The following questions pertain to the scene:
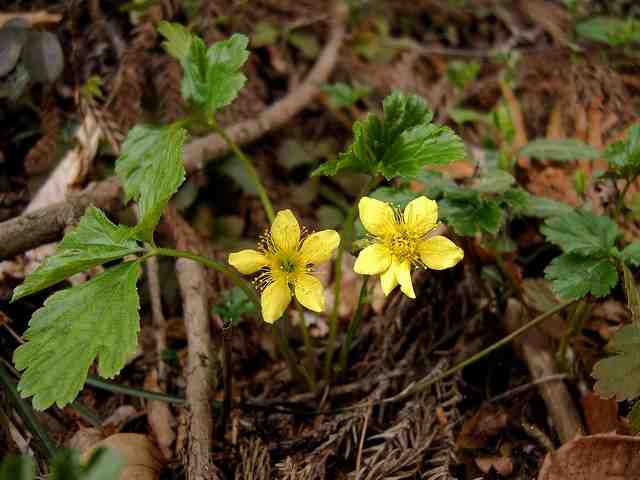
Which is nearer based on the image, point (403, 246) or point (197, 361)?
point (403, 246)

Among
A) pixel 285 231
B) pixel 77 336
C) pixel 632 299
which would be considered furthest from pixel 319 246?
pixel 632 299

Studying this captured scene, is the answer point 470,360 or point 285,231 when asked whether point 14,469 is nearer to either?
point 285,231

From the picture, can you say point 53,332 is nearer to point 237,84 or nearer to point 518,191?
point 237,84

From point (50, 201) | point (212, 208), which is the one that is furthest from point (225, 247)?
point (50, 201)

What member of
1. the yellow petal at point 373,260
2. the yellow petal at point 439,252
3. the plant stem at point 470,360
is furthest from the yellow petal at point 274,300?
the plant stem at point 470,360

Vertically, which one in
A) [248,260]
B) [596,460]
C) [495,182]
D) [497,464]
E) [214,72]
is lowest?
[497,464]

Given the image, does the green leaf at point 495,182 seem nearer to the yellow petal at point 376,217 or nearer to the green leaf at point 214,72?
the yellow petal at point 376,217

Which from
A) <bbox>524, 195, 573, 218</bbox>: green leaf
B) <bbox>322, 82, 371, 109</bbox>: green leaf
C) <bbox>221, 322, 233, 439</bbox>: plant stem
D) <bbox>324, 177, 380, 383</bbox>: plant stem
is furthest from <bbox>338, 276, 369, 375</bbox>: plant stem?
<bbox>322, 82, 371, 109</bbox>: green leaf

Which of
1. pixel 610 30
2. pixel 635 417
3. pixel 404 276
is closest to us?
pixel 635 417
